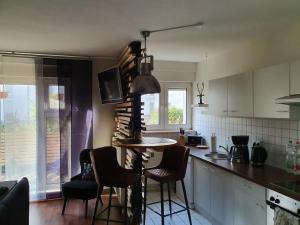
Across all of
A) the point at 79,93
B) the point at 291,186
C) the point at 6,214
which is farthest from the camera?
the point at 79,93

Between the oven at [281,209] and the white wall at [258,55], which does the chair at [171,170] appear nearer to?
the oven at [281,209]

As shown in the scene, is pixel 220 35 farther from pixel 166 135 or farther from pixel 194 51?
pixel 166 135

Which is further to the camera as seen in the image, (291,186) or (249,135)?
(249,135)

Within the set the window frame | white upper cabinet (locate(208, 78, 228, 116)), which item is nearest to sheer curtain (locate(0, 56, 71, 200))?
the window frame

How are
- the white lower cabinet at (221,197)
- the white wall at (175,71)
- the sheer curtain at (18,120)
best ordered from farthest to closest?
the white wall at (175,71) < the sheer curtain at (18,120) < the white lower cabinet at (221,197)

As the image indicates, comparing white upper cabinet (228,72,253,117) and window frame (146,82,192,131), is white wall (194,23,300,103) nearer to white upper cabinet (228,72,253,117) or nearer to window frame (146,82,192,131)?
white upper cabinet (228,72,253,117)

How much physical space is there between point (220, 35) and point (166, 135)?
2.23 m

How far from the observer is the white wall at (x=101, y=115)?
4.59 metres

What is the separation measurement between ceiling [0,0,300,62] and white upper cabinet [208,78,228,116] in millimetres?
506

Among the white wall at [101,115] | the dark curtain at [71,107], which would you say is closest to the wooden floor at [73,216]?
the dark curtain at [71,107]

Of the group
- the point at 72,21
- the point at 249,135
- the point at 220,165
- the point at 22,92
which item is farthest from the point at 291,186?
the point at 22,92

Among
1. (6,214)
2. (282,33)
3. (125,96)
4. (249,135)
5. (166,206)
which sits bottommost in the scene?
(166,206)

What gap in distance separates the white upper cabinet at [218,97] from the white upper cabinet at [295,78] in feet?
3.54

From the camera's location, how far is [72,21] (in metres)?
2.60
